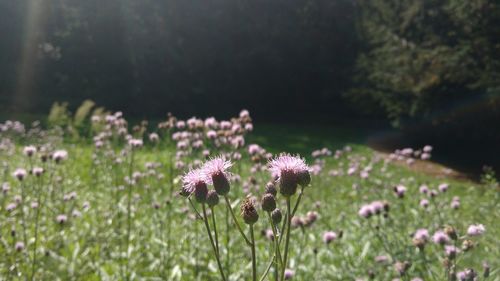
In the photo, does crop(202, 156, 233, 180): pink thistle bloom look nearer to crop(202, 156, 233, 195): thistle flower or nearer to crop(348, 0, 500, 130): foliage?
crop(202, 156, 233, 195): thistle flower

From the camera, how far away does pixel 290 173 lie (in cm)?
145

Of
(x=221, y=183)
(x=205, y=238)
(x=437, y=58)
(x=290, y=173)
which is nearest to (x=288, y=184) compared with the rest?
(x=290, y=173)

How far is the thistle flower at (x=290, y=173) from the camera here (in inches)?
56.0

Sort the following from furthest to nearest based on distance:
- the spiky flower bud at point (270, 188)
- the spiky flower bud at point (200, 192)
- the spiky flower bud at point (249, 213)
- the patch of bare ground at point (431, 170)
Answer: the patch of bare ground at point (431, 170) → the spiky flower bud at point (270, 188) → the spiky flower bud at point (200, 192) → the spiky flower bud at point (249, 213)

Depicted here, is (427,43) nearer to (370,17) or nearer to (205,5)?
(370,17)

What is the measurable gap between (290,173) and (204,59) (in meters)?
23.1

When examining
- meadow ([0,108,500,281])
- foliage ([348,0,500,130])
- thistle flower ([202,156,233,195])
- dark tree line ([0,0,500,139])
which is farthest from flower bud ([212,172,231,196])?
dark tree line ([0,0,500,139])

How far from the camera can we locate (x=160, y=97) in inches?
926

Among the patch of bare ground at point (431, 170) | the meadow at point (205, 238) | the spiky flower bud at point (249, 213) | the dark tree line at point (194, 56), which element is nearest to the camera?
the spiky flower bud at point (249, 213)

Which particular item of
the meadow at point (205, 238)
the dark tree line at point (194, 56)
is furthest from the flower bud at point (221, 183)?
the dark tree line at point (194, 56)

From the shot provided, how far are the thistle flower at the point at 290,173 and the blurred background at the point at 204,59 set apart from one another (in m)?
17.0

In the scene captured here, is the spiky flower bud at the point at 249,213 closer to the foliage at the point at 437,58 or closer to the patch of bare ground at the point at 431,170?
the patch of bare ground at the point at 431,170

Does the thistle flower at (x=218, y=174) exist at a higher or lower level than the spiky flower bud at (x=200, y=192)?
higher

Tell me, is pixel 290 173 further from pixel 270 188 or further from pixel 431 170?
pixel 431 170
